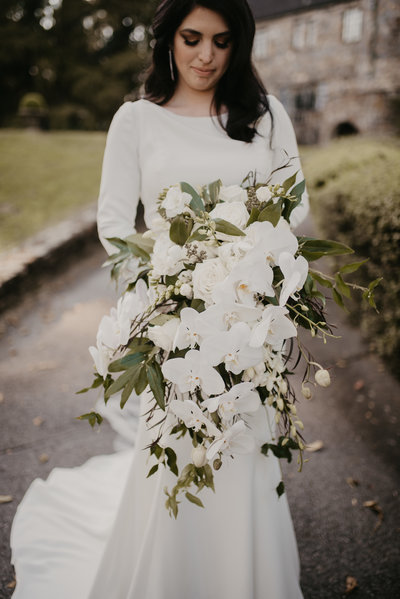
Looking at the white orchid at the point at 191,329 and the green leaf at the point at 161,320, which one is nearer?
the white orchid at the point at 191,329

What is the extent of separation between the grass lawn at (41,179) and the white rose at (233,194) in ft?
18.3

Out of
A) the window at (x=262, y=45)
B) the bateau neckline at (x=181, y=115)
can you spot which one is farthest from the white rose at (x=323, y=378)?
the window at (x=262, y=45)

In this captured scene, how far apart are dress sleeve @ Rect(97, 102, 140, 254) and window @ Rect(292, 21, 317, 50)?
837 inches

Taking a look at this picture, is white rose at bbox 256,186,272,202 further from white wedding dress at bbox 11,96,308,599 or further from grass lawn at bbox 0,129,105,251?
grass lawn at bbox 0,129,105,251

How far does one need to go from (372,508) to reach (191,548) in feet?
4.36

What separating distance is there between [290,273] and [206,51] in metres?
1.12

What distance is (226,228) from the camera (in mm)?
1254

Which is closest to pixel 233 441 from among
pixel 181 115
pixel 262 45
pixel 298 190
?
pixel 298 190

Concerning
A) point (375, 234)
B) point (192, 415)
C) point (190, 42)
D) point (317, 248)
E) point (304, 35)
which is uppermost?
point (304, 35)

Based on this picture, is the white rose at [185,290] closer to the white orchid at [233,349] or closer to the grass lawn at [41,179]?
the white orchid at [233,349]

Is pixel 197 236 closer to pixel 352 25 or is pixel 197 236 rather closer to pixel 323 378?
pixel 323 378

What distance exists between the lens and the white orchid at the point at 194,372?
119 cm

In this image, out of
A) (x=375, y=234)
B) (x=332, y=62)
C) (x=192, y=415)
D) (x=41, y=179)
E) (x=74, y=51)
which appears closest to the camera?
(x=192, y=415)

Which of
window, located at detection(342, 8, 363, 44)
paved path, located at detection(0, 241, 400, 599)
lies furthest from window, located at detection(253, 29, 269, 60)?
paved path, located at detection(0, 241, 400, 599)
